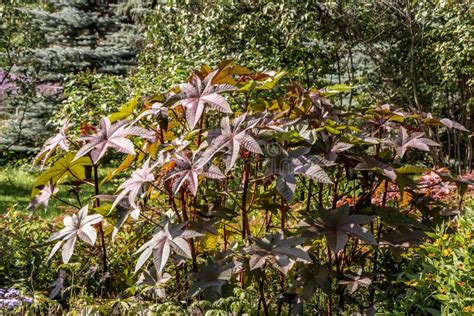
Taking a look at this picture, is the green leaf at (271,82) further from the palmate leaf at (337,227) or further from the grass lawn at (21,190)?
the grass lawn at (21,190)

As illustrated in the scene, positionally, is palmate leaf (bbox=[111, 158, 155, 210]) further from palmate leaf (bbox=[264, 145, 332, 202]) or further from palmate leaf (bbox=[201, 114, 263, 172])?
palmate leaf (bbox=[264, 145, 332, 202])

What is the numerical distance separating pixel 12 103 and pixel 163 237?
921cm

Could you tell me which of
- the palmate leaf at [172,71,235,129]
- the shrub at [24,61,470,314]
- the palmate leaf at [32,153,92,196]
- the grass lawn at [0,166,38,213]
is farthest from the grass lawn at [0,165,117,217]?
the palmate leaf at [172,71,235,129]

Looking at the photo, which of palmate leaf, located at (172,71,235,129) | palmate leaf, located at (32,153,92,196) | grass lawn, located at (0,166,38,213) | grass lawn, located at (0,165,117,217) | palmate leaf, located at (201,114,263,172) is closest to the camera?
palmate leaf, located at (201,114,263,172)

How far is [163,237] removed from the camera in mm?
2361

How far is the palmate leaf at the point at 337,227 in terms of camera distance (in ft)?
7.65

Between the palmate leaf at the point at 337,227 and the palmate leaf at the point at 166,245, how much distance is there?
1.46ft

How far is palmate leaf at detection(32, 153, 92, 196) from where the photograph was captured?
2.76 m

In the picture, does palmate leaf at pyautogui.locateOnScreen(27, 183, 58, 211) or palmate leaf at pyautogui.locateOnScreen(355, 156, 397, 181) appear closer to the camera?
palmate leaf at pyautogui.locateOnScreen(355, 156, 397, 181)

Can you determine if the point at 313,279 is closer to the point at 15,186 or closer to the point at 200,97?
the point at 200,97

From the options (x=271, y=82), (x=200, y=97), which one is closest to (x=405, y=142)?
(x=271, y=82)

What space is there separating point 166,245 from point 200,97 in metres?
0.56

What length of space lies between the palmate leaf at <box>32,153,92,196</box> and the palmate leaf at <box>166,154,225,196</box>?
25.4 inches

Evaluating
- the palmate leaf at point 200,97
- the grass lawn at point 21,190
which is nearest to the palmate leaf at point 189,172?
the palmate leaf at point 200,97
